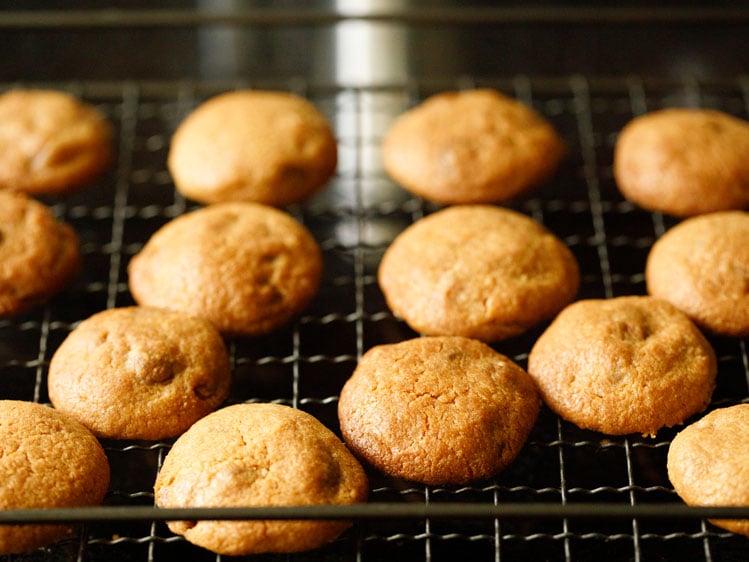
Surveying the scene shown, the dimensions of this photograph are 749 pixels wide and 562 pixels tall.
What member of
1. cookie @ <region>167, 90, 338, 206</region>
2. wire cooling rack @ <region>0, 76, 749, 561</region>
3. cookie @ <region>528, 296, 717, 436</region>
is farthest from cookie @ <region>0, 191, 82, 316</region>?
cookie @ <region>528, 296, 717, 436</region>

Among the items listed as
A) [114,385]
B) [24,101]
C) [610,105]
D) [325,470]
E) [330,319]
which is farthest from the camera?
[610,105]

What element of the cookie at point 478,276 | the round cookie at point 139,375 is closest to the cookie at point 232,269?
the round cookie at point 139,375

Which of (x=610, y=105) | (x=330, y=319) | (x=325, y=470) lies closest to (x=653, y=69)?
(x=610, y=105)

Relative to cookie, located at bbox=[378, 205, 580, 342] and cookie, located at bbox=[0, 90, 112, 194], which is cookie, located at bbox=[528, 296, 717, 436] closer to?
cookie, located at bbox=[378, 205, 580, 342]

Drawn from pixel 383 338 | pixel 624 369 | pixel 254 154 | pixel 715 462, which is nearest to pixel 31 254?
pixel 254 154

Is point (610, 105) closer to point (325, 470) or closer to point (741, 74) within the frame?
point (741, 74)

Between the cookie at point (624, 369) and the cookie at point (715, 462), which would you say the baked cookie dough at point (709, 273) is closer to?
the cookie at point (624, 369)
